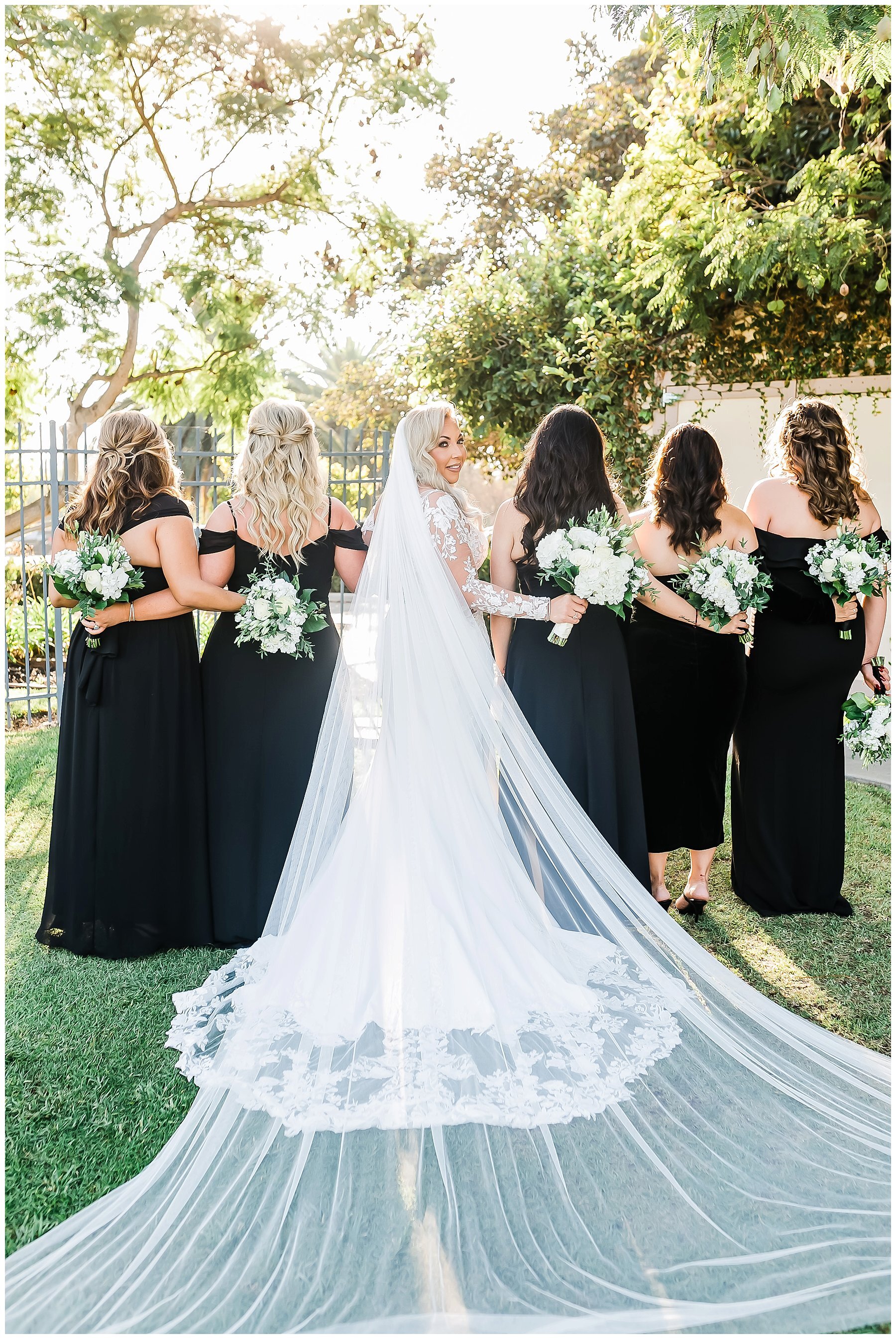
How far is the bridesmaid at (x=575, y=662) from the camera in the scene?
12.9 ft

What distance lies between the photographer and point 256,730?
422cm

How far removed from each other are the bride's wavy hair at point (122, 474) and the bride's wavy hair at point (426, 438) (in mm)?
1049

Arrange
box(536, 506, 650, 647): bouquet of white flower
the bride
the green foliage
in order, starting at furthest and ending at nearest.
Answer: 1. box(536, 506, 650, 647): bouquet of white flower
2. the green foliage
3. the bride

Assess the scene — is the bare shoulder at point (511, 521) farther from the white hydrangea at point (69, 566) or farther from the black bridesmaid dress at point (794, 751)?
the white hydrangea at point (69, 566)

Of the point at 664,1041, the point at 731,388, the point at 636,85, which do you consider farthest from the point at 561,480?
the point at 636,85

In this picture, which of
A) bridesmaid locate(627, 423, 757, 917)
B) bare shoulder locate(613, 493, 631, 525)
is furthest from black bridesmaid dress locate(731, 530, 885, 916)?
bare shoulder locate(613, 493, 631, 525)

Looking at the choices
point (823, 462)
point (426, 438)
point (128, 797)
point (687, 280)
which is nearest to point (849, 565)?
point (823, 462)

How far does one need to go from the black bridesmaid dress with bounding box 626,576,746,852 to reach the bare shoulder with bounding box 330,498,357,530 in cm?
139

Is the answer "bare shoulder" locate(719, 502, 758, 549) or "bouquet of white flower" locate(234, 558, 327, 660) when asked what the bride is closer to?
"bouquet of white flower" locate(234, 558, 327, 660)

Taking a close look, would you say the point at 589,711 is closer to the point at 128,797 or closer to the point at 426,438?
the point at 426,438

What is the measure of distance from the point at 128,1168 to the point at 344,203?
11.2 m

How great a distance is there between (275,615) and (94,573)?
71cm

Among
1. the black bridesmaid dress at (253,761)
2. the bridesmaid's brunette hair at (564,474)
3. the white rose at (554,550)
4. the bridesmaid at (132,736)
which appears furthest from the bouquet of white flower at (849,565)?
the bridesmaid at (132,736)

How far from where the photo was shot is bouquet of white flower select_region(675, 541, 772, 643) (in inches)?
162
